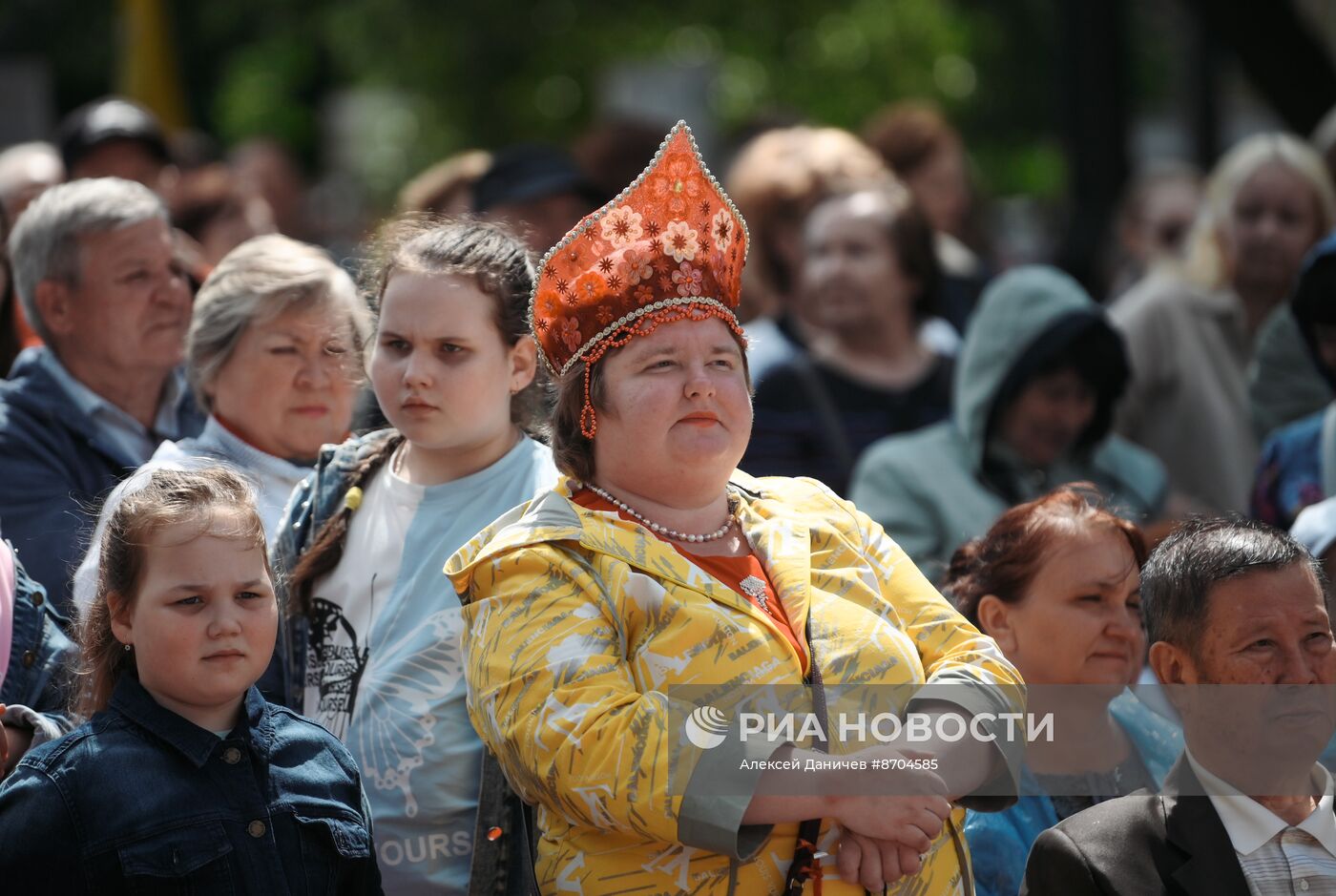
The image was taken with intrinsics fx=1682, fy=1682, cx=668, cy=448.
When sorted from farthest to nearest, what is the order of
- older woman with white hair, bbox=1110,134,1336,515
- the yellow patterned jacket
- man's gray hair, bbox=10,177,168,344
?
older woman with white hair, bbox=1110,134,1336,515, man's gray hair, bbox=10,177,168,344, the yellow patterned jacket

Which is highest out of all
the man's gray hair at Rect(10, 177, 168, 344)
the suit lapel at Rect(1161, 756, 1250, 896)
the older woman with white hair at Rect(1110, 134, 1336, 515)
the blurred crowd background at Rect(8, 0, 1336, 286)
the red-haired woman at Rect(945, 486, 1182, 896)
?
the blurred crowd background at Rect(8, 0, 1336, 286)

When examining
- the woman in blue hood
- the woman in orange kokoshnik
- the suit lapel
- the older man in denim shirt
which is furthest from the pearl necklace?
the woman in blue hood

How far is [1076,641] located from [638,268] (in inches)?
50.2

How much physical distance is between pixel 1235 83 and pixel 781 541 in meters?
20.6

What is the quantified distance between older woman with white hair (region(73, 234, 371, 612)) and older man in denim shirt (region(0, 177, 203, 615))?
365 millimetres

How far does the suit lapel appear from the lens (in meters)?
2.78

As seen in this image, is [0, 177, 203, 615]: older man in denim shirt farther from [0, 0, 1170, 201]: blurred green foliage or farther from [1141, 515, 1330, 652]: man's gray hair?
[0, 0, 1170, 201]: blurred green foliage

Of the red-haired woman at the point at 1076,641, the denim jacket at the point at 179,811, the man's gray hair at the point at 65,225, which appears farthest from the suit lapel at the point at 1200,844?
the man's gray hair at the point at 65,225

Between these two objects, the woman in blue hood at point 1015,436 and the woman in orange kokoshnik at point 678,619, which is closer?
the woman in orange kokoshnik at point 678,619

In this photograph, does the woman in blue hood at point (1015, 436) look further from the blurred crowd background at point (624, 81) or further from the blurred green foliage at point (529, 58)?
the blurred green foliage at point (529, 58)

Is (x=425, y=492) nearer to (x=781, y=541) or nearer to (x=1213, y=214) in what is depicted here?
(x=781, y=541)

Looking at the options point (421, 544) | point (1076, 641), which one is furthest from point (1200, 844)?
point (421, 544)

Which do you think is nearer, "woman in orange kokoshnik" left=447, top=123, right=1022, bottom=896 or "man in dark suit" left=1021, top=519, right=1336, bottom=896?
"woman in orange kokoshnik" left=447, top=123, right=1022, bottom=896

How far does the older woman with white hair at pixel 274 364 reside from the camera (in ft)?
12.2
